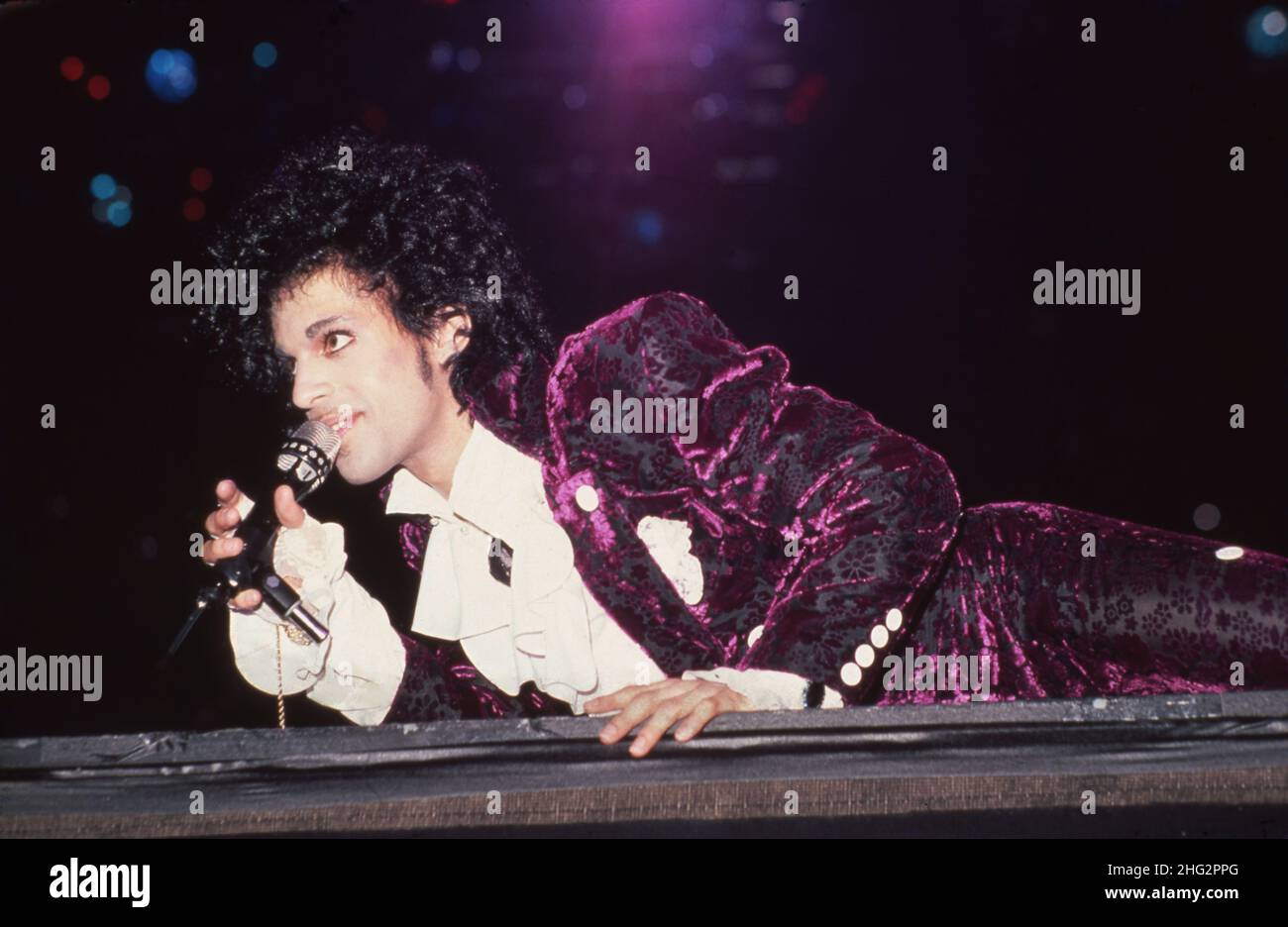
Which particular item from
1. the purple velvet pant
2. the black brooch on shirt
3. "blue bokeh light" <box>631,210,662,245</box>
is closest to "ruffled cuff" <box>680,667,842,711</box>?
the purple velvet pant

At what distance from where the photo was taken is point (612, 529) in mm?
2047

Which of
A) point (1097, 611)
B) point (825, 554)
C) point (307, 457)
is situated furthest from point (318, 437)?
point (1097, 611)

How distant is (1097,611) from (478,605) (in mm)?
1110

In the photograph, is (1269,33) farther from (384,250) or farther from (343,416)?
(343,416)

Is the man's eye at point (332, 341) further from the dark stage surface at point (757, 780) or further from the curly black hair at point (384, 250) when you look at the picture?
the dark stage surface at point (757, 780)

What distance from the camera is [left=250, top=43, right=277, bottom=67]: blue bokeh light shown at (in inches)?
104

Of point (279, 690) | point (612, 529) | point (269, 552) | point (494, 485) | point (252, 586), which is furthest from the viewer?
point (279, 690)

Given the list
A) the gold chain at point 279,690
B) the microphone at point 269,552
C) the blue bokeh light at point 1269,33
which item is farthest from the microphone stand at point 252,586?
the blue bokeh light at point 1269,33

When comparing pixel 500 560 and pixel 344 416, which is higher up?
pixel 344 416

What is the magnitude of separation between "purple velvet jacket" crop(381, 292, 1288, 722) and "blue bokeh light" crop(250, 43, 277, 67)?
0.93m

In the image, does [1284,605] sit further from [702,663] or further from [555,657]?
[555,657]

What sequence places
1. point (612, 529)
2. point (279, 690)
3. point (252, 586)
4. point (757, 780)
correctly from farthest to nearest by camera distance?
point (279, 690) < point (612, 529) < point (252, 586) < point (757, 780)

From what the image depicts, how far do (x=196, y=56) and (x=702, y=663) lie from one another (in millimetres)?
1675

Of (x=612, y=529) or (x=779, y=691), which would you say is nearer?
(x=779, y=691)
